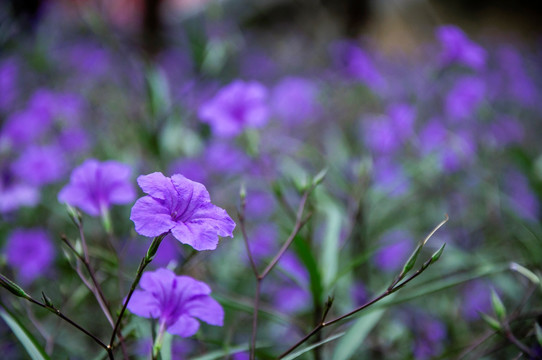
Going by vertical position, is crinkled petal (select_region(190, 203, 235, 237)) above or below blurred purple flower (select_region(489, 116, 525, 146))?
above

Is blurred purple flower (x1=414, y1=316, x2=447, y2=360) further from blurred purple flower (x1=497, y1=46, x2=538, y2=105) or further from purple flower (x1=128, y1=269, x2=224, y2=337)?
blurred purple flower (x1=497, y1=46, x2=538, y2=105)

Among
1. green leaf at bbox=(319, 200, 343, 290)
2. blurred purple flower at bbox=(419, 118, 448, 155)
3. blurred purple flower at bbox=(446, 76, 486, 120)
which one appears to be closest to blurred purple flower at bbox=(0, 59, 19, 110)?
green leaf at bbox=(319, 200, 343, 290)

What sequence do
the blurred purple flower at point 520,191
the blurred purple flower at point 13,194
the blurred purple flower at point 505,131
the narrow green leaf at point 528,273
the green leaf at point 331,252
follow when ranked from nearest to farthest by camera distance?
the narrow green leaf at point 528,273
the green leaf at point 331,252
the blurred purple flower at point 13,194
the blurred purple flower at point 520,191
the blurred purple flower at point 505,131

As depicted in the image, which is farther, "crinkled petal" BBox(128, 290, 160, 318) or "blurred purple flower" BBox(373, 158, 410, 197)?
"blurred purple flower" BBox(373, 158, 410, 197)

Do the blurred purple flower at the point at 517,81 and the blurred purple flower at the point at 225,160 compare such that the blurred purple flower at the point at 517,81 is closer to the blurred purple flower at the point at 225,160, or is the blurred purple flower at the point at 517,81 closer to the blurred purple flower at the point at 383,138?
the blurred purple flower at the point at 383,138

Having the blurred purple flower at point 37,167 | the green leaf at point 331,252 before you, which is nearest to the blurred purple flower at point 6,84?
the blurred purple flower at point 37,167

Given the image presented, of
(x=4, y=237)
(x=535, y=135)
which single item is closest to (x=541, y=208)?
(x=4, y=237)

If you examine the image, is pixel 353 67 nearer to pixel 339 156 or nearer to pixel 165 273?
pixel 339 156

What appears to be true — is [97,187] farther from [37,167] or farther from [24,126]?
[24,126]
